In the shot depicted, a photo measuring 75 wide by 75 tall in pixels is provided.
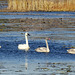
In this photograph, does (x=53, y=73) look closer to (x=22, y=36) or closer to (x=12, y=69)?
(x=12, y=69)

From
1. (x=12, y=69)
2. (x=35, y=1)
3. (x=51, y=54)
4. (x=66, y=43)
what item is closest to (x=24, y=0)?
(x=35, y=1)

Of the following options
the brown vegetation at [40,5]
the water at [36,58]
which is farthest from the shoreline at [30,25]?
the brown vegetation at [40,5]

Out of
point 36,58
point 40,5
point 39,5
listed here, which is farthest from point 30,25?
point 36,58

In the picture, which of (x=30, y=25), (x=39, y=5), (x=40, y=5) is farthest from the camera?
(x=40, y=5)

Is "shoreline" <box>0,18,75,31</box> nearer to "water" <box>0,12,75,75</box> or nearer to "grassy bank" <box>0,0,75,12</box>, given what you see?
"water" <box>0,12,75,75</box>

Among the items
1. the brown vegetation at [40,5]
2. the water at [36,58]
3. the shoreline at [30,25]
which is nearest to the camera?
the water at [36,58]

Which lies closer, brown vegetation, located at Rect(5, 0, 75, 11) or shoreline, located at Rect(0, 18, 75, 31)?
shoreline, located at Rect(0, 18, 75, 31)

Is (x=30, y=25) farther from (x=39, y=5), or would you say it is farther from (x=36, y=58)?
(x=36, y=58)

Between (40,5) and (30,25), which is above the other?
(40,5)

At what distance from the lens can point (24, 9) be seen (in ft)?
199

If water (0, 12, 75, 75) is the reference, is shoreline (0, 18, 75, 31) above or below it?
below

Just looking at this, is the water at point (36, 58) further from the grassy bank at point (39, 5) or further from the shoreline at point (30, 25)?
the grassy bank at point (39, 5)

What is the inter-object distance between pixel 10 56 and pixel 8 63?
2.23 m

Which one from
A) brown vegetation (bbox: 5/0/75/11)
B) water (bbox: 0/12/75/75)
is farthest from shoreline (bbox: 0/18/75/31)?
brown vegetation (bbox: 5/0/75/11)
